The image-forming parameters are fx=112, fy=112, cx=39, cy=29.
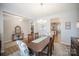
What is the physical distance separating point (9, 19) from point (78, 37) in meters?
1.32

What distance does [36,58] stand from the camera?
7.13 feet

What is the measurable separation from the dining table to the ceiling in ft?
1.42

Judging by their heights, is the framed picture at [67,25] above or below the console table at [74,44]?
above

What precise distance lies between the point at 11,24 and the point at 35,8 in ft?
1.78

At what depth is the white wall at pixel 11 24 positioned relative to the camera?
6.79 feet

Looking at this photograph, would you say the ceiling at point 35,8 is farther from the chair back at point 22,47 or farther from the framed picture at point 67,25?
the chair back at point 22,47

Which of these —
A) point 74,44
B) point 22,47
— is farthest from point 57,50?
point 22,47

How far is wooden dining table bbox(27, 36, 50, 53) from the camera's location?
2.11 meters

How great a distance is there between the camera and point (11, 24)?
2.08m

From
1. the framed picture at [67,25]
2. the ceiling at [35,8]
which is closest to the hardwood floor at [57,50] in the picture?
the framed picture at [67,25]

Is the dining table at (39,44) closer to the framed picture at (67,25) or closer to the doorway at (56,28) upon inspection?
the doorway at (56,28)

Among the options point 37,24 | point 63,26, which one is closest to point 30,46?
point 37,24

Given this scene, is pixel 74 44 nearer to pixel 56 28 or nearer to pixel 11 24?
pixel 56 28

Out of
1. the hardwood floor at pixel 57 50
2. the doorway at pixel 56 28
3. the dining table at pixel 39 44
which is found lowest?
the hardwood floor at pixel 57 50
